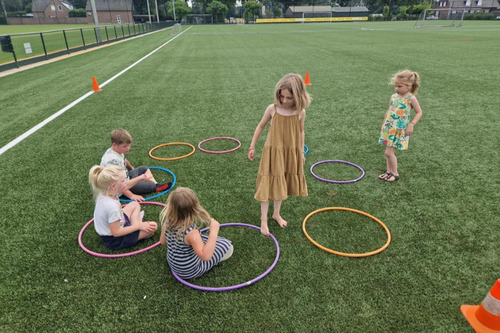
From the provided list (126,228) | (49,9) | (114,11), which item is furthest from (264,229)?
(49,9)

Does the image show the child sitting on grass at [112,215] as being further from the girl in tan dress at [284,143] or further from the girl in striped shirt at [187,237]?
the girl in tan dress at [284,143]

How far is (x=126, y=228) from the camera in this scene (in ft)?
11.3

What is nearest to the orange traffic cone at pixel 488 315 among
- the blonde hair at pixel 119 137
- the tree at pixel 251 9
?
the blonde hair at pixel 119 137

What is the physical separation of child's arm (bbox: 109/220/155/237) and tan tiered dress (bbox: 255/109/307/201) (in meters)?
1.29

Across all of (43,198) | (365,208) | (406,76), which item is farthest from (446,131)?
(43,198)

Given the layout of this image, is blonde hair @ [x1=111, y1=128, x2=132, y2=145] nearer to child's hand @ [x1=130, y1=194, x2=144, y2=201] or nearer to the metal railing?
child's hand @ [x1=130, y1=194, x2=144, y2=201]

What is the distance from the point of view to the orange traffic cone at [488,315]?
2.47 metres

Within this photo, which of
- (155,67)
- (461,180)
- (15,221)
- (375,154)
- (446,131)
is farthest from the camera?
(155,67)

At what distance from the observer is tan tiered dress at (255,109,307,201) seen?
3.39 meters

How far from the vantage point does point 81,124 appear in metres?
7.75

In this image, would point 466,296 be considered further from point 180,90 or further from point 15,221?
point 180,90

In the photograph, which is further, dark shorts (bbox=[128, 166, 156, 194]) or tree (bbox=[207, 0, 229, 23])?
tree (bbox=[207, 0, 229, 23])

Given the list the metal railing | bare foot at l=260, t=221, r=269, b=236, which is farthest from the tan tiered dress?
the metal railing

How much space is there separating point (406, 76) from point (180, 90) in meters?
8.08
